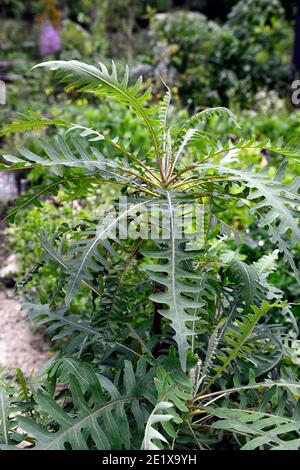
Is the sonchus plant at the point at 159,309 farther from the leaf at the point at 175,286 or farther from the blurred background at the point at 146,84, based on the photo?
the blurred background at the point at 146,84

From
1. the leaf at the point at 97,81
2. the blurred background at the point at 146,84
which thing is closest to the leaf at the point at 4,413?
the blurred background at the point at 146,84

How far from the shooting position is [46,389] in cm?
158

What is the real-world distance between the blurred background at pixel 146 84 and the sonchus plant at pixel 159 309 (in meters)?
0.26

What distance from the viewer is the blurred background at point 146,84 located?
3221mm

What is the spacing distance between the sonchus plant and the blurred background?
0.26 m

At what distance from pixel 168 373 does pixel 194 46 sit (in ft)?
22.8

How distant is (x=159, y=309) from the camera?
1.52 m

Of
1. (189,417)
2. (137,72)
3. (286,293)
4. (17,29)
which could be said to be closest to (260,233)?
(286,293)

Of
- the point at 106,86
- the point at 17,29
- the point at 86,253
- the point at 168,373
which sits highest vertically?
the point at 17,29

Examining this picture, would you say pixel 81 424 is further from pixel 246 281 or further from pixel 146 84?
pixel 146 84

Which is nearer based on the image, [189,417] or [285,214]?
[285,214]
